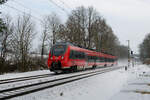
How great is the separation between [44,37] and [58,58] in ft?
64.6

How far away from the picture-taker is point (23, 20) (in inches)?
995

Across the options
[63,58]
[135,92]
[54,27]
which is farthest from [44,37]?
[135,92]

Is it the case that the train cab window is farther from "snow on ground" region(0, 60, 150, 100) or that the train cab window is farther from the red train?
"snow on ground" region(0, 60, 150, 100)

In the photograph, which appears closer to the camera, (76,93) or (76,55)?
(76,93)

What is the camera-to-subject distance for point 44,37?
3659 cm

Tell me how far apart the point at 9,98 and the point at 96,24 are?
3916 cm

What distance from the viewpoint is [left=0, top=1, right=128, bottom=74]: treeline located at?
21.1 meters

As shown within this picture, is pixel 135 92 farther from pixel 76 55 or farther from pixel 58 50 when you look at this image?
pixel 76 55

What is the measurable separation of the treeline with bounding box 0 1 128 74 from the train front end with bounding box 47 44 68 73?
483 centimetres

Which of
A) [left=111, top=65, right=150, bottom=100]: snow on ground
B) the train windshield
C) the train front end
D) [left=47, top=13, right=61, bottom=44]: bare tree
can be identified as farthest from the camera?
[left=47, top=13, right=61, bottom=44]: bare tree

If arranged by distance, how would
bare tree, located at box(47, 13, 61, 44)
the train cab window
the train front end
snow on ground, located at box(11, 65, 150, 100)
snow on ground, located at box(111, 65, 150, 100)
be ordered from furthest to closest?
bare tree, located at box(47, 13, 61, 44) → the train cab window → the train front end → snow on ground, located at box(11, 65, 150, 100) → snow on ground, located at box(111, 65, 150, 100)

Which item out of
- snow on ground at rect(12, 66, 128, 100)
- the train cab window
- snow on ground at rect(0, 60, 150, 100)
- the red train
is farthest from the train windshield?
snow on ground at rect(12, 66, 128, 100)

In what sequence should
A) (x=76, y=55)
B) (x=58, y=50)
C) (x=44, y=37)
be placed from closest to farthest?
(x=58, y=50), (x=76, y=55), (x=44, y=37)

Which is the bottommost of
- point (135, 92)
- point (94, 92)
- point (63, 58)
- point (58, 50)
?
point (94, 92)
